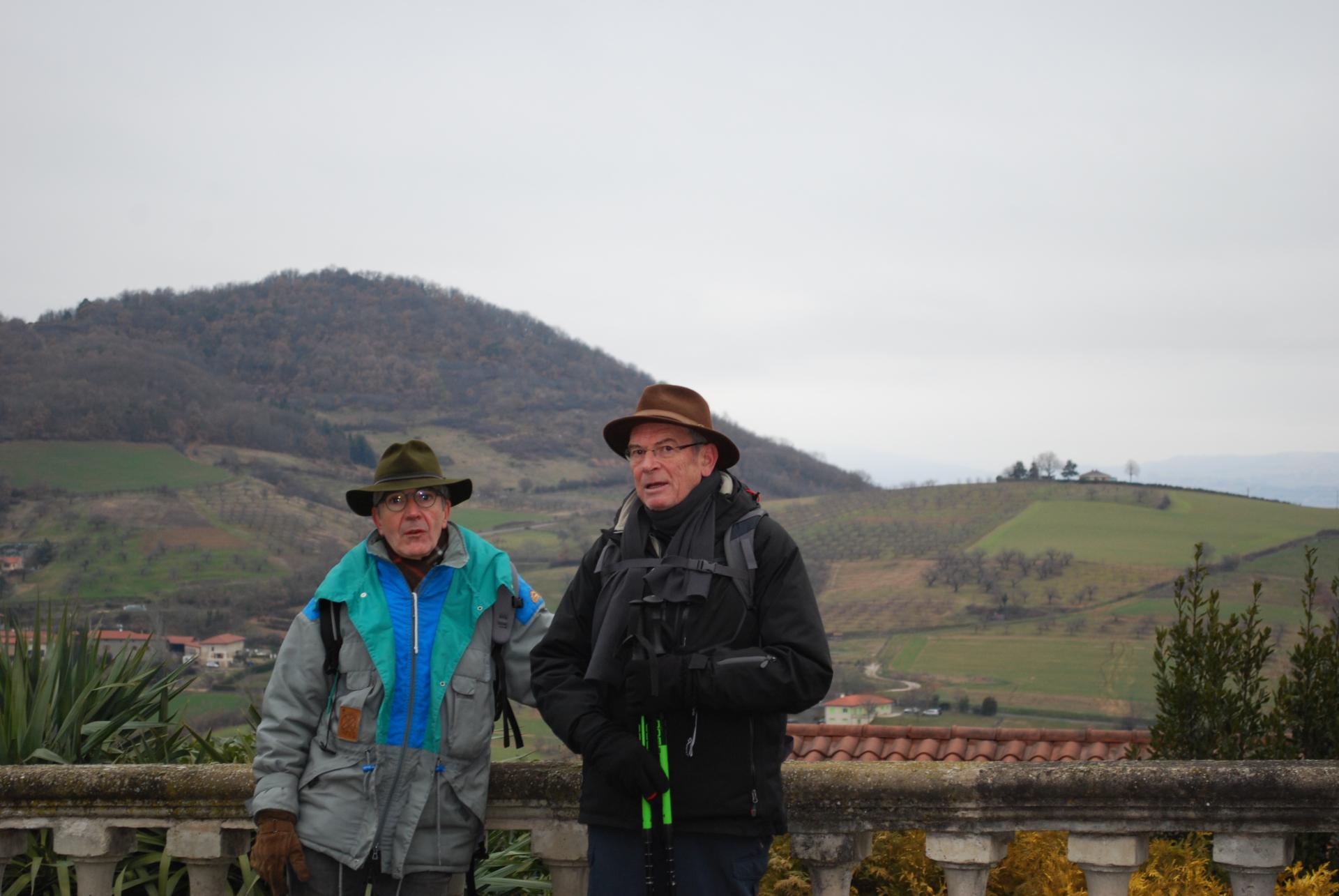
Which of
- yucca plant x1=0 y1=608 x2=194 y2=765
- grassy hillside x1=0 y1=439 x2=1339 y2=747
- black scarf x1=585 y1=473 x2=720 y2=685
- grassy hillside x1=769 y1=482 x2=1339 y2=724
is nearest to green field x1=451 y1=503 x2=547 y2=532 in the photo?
grassy hillside x1=0 y1=439 x2=1339 y2=747

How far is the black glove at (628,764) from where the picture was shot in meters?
2.68

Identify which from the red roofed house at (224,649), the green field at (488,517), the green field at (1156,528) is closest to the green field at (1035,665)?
the green field at (1156,528)

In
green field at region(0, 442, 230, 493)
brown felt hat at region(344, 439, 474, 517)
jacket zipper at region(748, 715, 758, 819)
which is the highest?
green field at region(0, 442, 230, 493)

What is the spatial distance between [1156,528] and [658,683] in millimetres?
93267

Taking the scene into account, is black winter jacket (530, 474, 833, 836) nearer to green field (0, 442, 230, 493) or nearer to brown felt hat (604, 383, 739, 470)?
brown felt hat (604, 383, 739, 470)

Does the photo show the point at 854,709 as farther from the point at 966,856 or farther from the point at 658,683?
the point at 658,683

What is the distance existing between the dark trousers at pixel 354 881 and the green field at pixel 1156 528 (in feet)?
269

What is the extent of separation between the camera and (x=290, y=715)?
9.96 ft

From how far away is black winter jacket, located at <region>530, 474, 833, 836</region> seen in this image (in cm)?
266

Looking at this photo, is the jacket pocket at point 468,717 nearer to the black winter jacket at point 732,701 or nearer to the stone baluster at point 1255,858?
the black winter jacket at point 732,701

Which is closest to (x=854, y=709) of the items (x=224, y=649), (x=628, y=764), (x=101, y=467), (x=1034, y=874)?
(x=224, y=649)

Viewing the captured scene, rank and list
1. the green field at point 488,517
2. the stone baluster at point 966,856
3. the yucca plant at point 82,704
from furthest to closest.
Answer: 1. the green field at point 488,517
2. the yucca plant at point 82,704
3. the stone baluster at point 966,856

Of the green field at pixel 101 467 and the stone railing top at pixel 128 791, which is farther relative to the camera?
the green field at pixel 101 467

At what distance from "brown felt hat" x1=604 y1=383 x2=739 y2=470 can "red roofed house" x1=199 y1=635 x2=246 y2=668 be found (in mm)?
38825
